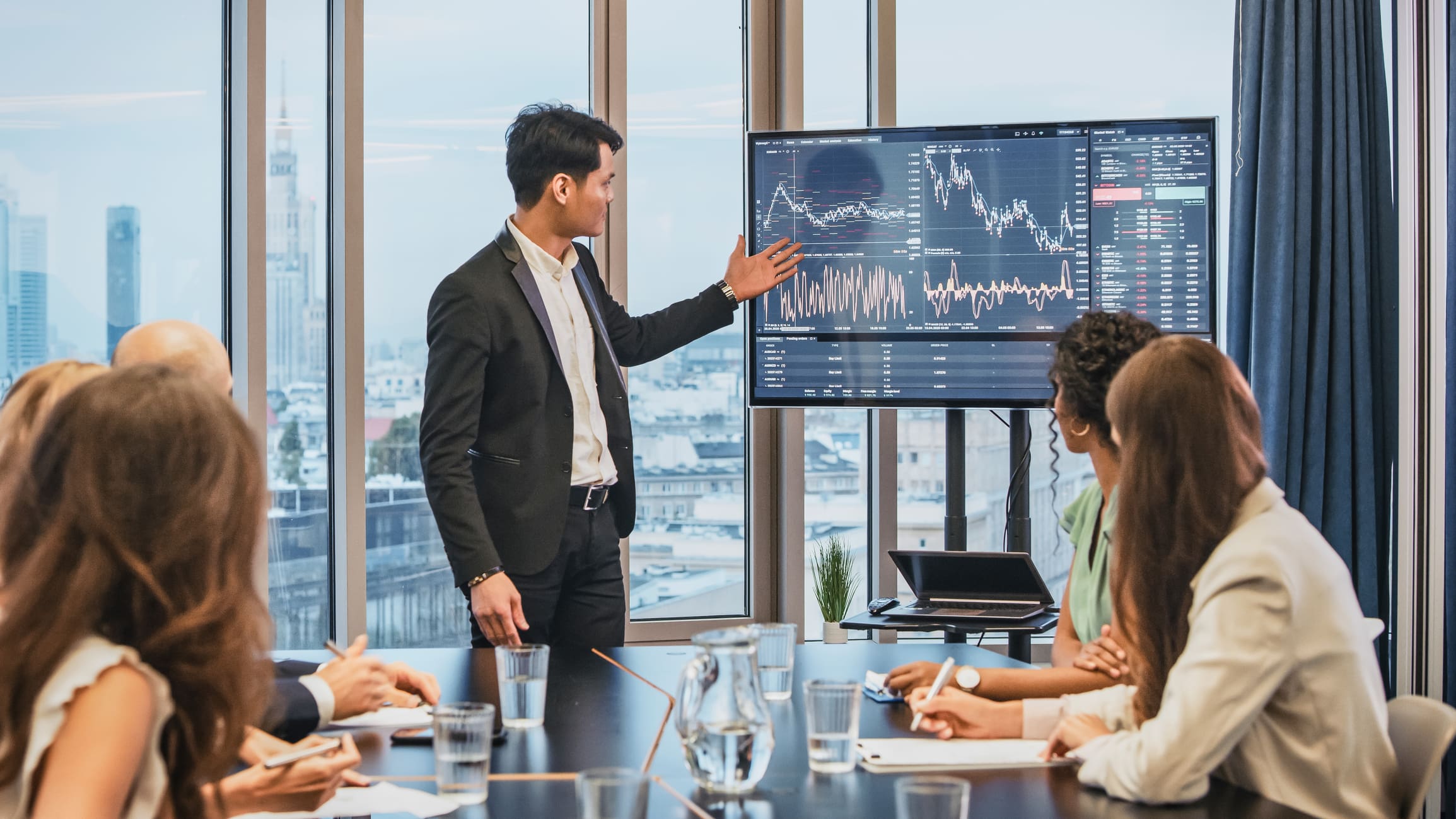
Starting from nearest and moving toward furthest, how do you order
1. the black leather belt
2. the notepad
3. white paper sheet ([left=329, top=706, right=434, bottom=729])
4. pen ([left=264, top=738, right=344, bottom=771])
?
pen ([left=264, top=738, right=344, bottom=771])
the notepad
white paper sheet ([left=329, top=706, right=434, bottom=729])
the black leather belt

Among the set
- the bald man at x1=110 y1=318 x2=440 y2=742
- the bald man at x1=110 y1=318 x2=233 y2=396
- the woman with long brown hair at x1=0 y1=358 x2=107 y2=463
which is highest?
the bald man at x1=110 y1=318 x2=233 y2=396

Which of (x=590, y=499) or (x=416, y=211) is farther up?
(x=416, y=211)

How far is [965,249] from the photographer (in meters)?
3.66

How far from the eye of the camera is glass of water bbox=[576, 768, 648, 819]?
47.5 inches

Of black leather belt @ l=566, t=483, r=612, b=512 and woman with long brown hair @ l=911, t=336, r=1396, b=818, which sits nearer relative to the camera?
woman with long brown hair @ l=911, t=336, r=1396, b=818

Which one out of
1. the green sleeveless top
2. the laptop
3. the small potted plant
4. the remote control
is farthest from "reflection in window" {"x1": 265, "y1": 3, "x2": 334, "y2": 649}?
the green sleeveless top

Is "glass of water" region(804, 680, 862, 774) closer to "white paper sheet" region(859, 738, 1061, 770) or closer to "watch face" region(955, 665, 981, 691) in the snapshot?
"white paper sheet" region(859, 738, 1061, 770)

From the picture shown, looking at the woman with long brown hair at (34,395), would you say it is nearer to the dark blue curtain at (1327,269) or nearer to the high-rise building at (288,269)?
the high-rise building at (288,269)

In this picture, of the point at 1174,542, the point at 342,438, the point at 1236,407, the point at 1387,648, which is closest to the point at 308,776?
the point at 1174,542

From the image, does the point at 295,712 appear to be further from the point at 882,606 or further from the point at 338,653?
the point at 882,606

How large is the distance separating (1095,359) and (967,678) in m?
0.67

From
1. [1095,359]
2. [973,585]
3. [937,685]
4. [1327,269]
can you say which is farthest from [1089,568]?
[1327,269]

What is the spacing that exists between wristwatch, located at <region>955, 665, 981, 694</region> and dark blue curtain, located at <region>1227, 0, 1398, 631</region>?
89.2 inches

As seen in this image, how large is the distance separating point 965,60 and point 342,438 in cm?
243
